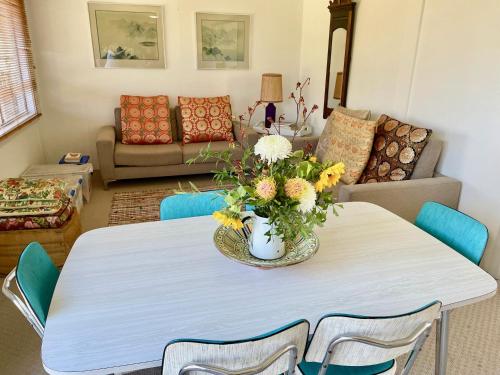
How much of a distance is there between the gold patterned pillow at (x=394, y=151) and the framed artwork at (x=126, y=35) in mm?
2760

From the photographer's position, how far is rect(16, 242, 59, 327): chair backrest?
110cm

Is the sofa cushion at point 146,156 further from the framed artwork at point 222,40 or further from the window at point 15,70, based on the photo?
the framed artwork at point 222,40

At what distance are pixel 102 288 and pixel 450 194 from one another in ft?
7.67

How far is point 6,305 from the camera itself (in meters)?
2.18

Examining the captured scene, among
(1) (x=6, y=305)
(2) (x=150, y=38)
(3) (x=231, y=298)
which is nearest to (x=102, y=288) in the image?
(3) (x=231, y=298)

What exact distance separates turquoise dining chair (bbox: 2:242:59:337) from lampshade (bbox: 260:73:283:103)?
10.8 ft

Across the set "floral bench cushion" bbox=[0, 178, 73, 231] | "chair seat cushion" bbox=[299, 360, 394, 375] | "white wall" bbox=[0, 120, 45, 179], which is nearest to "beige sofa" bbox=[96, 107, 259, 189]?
"white wall" bbox=[0, 120, 45, 179]

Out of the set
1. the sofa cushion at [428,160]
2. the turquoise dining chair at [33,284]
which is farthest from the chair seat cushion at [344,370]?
the sofa cushion at [428,160]

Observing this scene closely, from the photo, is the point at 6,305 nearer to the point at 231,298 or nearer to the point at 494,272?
the point at 231,298

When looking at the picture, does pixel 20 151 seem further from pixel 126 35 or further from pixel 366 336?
pixel 366 336

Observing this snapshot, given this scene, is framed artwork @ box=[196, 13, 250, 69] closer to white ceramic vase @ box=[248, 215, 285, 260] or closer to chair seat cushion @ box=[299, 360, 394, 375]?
white ceramic vase @ box=[248, 215, 285, 260]

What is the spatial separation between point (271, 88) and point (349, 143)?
1550mm

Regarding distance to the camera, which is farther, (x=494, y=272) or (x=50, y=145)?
(x=50, y=145)

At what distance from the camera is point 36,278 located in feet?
3.98
